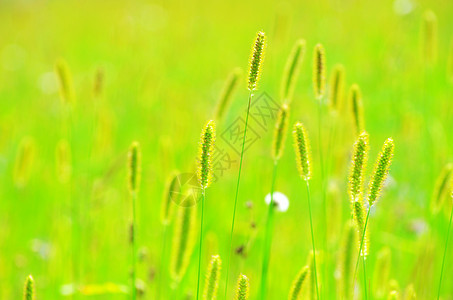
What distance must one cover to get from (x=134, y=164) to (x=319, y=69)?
0.55m

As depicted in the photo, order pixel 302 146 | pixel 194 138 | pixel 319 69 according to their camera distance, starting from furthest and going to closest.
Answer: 1. pixel 194 138
2. pixel 319 69
3. pixel 302 146

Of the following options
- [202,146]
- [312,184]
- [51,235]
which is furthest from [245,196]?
[202,146]

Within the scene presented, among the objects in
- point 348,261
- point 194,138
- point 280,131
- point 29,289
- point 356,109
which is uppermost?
point 194,138

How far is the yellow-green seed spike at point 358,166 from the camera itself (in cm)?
111

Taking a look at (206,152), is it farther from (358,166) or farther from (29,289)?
(29,289)

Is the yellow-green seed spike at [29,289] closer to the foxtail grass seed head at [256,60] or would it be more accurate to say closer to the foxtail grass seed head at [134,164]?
the foxtail grass seed head at [134,164]

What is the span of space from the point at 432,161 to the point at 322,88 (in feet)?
5.51

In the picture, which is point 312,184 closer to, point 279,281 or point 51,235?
point 279,281

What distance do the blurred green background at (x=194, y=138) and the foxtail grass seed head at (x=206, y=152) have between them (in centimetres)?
64

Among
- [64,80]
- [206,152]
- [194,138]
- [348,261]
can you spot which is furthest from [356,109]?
[194,138]

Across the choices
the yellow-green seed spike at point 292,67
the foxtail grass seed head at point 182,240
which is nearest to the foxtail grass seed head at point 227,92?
the yellow-green seed spike at point 292,67

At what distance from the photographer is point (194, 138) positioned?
3.43 m

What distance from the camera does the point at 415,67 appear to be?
450 centimetres

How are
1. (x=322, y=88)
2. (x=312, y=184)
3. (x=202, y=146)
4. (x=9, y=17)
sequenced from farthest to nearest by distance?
(x=9, y=17) → (x=312, y=184) → (x=322, y=88) → (x=202, y=146)
